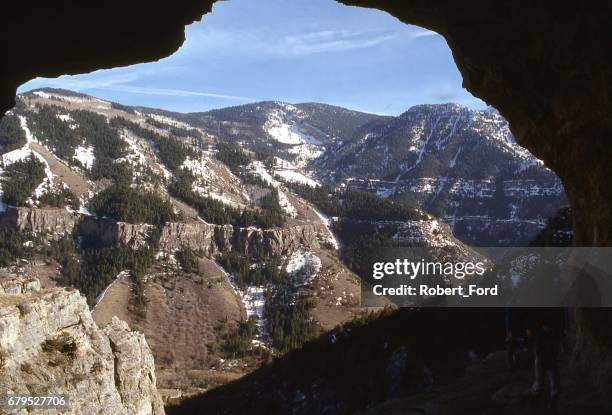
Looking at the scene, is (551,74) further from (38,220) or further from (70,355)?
(38,220)

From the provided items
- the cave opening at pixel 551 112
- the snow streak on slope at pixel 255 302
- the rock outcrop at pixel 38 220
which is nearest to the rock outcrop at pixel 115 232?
the rock outcrop at pixel 38 220

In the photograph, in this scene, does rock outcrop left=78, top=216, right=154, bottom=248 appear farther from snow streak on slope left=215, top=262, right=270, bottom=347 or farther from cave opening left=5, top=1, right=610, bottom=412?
cave opening left=5, top=1, right=610, bottom=412

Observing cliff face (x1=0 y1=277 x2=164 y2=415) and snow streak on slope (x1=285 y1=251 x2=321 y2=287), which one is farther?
snow streak on slope (x1=285 y1=251 x2=321 y2=287)

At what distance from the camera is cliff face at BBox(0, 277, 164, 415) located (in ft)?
151

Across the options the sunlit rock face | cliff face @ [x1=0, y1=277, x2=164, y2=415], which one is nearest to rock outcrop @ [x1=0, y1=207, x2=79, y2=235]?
cliff face @ [x1=0, y1=277, x2=164, y2=415]

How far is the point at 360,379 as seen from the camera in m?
59.5

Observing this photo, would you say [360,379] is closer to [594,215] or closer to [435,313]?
[435,313]

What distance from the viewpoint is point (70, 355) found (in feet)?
181

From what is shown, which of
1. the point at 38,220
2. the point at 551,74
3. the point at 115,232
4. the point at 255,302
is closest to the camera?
the point at 551,74

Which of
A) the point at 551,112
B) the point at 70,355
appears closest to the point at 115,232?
the point at 70,355

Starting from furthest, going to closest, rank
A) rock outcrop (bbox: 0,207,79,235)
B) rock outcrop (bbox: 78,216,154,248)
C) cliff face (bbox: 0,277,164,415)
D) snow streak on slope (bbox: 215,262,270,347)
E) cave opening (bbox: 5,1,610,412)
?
rock outcrop (bbox: 78,216,154,248) → rock outcrop (bbox: 0,207,79,235) → snow streak on slope (bbox: 215,262,270,347) → cliff face (bbox: 0,277,164,415) → cave opening (bbox: 5,1,610,412)

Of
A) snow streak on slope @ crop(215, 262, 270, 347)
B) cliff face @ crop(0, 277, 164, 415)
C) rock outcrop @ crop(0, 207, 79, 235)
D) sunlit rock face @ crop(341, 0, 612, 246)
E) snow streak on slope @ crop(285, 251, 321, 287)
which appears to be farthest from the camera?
rock outcrop @ crop(0, 207, 79, 235)

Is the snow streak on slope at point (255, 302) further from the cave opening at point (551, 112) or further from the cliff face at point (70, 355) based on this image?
the cave opening at point (551, 112)

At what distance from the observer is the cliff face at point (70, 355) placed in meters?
46.0
